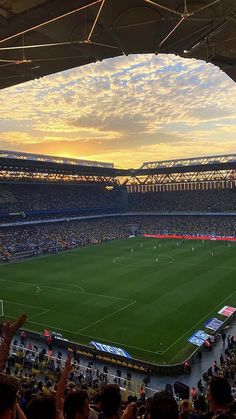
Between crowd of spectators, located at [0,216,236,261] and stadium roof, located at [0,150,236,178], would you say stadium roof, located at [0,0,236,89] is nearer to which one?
crowd of spectators, located at [0,216,236,261]

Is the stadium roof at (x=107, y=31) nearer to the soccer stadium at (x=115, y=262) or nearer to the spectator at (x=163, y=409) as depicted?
the soccer stadium at (x=115, y=262)

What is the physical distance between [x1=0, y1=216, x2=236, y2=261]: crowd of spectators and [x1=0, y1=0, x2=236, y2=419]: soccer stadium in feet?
1.42

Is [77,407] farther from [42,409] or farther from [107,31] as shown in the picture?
[107,31]

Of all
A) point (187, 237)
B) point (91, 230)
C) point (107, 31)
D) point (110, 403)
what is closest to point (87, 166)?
point (91, 230)

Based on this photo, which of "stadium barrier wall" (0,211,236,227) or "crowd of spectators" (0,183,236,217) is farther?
"crowd of spectators" (0,183,236,217)

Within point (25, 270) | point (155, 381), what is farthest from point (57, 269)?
point (155, 381)

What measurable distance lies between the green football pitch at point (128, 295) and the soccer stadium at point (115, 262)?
162 millimetres

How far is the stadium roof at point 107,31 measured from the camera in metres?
6.65

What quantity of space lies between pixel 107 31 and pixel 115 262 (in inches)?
1930

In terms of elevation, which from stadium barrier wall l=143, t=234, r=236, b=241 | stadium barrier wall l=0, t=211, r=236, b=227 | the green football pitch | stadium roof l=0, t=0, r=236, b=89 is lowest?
the green football pitch

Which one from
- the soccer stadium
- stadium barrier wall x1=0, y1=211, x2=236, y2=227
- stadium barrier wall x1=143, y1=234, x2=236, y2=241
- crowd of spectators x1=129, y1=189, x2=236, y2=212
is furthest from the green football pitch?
crowd of spectators x1=129, y1=189, x2=236, y2=212

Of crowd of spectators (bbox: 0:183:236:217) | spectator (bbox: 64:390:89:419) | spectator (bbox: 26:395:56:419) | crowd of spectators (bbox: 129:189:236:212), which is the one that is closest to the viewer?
spectator (bbox: 26:395:56:419)

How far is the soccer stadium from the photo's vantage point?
6723mm

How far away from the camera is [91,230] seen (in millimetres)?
88438
